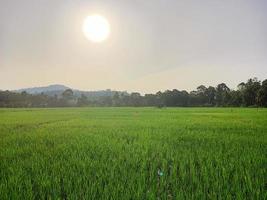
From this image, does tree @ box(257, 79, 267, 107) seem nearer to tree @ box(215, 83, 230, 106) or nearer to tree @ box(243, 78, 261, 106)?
tree @ box(243, 78, 261, 106)

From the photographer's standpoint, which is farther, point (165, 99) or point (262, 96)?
point (165, 99)

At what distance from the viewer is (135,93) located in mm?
93625

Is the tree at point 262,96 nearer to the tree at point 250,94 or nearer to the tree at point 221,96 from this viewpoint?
the tree at point 250,94

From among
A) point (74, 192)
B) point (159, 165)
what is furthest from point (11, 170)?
point (159, 165)

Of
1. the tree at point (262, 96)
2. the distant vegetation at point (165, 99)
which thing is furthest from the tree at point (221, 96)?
the tree at point (262, 96)

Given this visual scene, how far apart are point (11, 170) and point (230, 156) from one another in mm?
4318

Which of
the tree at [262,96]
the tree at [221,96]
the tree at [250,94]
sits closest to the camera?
the tree at [262,96]

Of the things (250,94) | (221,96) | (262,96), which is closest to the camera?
(262,96)

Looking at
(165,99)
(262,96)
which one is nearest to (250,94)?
(262,96)

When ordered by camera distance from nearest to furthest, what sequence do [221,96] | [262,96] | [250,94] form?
1. [262,96]
2. [250,94]
3. [221,96]

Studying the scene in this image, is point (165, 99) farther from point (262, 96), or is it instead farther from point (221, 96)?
point (262, 96)

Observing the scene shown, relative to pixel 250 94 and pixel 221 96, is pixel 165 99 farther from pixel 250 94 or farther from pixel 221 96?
pixel 250 94

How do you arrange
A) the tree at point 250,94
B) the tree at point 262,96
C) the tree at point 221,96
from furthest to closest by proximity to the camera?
the tree at point 221,96 → the tree at point 250,94 → the tree at point 262,96

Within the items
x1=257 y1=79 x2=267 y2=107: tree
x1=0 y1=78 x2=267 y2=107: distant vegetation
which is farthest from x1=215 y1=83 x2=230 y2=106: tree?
x1=257 y1=79 x2=267 y2=107: tree
